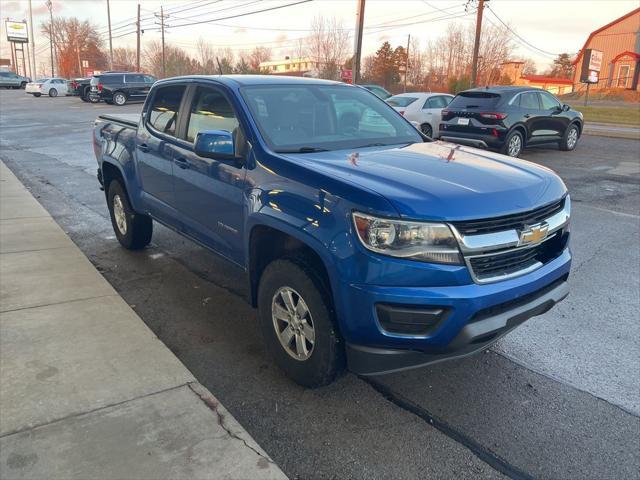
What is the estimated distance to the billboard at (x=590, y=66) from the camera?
32.6 metres

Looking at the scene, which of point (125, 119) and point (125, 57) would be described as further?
point (125, 57)

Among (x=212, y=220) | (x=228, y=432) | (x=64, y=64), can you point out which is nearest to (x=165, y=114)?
(x=212, y=220)

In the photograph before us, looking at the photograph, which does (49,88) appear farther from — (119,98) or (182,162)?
(182,162)

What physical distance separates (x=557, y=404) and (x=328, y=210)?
1.83 metres

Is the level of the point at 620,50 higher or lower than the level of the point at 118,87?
higher

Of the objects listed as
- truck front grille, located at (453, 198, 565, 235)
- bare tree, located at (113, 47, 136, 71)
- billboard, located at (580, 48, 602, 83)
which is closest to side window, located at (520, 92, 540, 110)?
truck front grille, located at (453, 198, 565, 235)

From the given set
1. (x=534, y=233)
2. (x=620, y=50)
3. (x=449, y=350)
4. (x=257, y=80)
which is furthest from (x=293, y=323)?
(x=620, y=50)

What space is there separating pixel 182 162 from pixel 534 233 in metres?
2.79

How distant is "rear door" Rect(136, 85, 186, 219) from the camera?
463 cm

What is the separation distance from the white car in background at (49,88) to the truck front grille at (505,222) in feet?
148

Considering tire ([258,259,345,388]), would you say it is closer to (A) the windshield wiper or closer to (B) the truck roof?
(A) the windshield wiper

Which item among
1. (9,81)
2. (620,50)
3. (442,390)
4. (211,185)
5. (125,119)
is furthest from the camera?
(620,50)

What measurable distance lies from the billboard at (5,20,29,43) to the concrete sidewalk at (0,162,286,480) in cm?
10268

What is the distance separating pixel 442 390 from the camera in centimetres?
331
